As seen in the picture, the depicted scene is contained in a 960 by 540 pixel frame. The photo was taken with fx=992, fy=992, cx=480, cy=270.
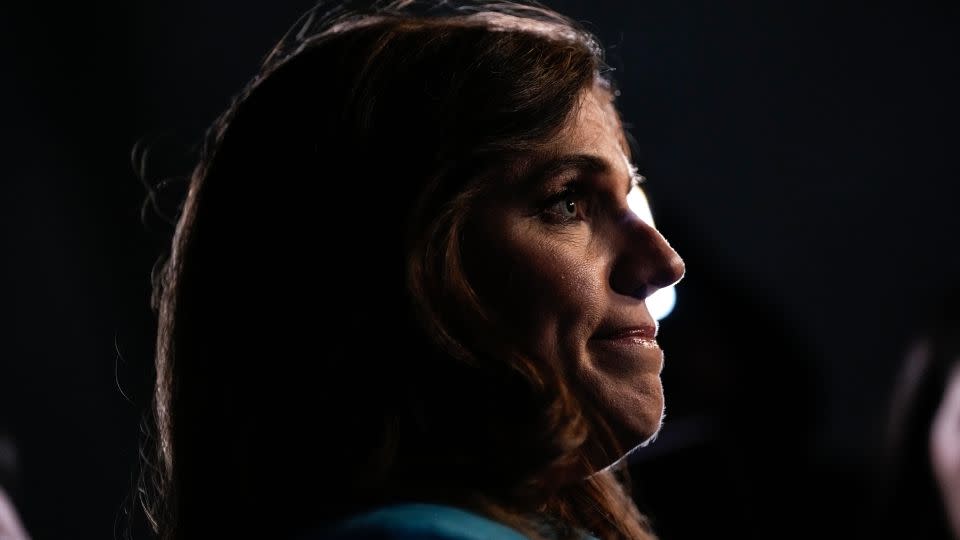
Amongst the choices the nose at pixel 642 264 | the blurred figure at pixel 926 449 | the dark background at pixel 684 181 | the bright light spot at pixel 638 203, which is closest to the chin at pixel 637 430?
the nose at pixel 642 264

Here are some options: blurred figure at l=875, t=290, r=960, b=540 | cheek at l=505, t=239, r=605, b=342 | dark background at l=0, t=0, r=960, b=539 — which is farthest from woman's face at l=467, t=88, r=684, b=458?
dark background at l=0, t=0, r=960, b=539

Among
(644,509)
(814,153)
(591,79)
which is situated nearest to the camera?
(591,79)

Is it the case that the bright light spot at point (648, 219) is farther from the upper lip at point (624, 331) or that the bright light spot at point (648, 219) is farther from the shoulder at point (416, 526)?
the shoulder at point (416, 526)

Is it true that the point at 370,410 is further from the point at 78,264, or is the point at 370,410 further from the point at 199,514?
the point at 78,264

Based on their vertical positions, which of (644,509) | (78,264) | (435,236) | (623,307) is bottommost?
(644,509)

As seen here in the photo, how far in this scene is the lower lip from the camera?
869 millimetres

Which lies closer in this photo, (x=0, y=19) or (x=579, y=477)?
(x=579, y=477)

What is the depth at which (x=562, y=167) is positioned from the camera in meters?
0.90

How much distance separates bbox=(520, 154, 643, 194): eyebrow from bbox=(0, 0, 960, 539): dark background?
63.3 inches

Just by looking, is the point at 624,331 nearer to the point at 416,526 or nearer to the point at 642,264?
the point at 642,264

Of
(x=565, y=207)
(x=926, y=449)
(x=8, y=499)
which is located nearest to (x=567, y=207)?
(x=565, y=207)

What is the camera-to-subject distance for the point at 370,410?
0.81m

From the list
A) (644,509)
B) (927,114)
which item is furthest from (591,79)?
(927,114)

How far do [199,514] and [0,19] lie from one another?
2202 millimetres
